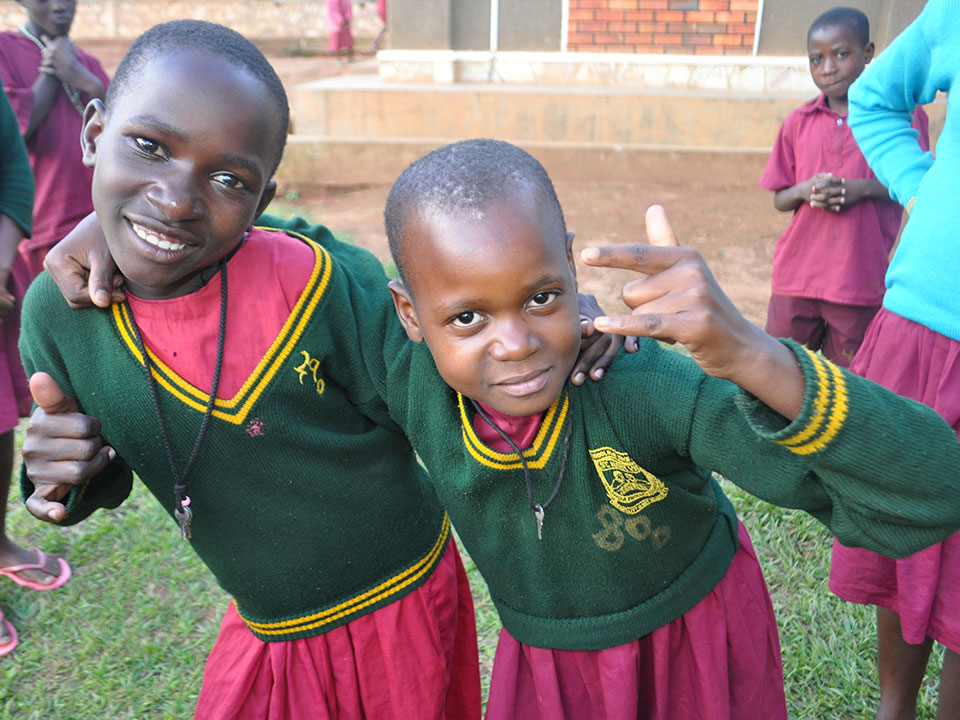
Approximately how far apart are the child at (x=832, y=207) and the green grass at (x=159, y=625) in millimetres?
1155

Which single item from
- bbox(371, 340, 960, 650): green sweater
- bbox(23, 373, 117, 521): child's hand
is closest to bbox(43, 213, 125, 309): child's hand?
bbox(23, 373, 117, 521): child's hand

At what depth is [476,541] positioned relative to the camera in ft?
5.04

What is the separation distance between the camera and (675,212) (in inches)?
263

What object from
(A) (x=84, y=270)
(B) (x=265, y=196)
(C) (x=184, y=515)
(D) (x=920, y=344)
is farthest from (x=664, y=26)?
(C) (x=184, y=515)

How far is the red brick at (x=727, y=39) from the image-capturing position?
25.0ft

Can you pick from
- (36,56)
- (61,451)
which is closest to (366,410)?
(61,451)

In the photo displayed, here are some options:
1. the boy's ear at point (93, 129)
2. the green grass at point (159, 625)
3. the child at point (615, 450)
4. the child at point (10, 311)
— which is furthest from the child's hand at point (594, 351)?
the child at point (10, 311)

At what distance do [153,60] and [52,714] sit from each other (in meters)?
1.91

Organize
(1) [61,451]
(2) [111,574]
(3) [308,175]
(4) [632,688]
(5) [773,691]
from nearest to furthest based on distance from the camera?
(1) [61,451] < (4) [632,688] < (5) [773,691] < (2) [111,574] < (3) [308,175]

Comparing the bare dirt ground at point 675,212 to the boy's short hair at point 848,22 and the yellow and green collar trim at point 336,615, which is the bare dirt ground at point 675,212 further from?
the yellow and green collar trim at point 336,615

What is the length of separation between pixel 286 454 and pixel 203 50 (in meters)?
0.72

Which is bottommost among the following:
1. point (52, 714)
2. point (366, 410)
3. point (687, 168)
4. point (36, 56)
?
point (52, 714)

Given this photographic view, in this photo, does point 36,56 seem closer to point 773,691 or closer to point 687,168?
point 773,691

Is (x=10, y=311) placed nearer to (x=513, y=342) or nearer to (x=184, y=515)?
(x=184, y=515)
